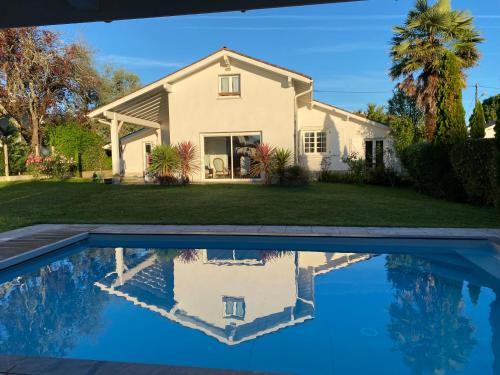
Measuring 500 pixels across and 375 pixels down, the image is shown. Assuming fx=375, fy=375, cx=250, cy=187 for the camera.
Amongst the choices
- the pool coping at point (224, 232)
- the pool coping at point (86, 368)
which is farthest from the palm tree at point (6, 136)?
the pool coping at point (86, 368)

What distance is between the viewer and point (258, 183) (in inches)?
663

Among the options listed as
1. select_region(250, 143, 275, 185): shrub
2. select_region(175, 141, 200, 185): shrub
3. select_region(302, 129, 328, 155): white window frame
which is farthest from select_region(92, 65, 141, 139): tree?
select_region(250, 143, 275, 185): shrub

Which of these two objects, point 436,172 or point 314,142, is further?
point 314,142

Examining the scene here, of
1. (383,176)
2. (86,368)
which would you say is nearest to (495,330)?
(86,368)

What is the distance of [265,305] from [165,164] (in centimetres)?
1190

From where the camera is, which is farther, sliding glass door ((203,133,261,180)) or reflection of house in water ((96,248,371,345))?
sliding glass door ((203,133,261,180))

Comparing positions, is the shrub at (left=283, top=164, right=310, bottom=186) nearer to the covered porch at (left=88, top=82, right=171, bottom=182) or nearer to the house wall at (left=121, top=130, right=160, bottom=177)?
the covered porch at (left=88, top=82, right=171, bottom=182)

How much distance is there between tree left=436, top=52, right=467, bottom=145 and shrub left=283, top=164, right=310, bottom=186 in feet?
→ 17.2

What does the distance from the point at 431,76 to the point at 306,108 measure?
249 inches

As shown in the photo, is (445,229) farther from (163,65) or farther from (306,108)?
(163,65)

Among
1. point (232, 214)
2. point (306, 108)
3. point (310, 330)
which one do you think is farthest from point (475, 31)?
point (310, 330)

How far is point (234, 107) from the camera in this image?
1712 cm

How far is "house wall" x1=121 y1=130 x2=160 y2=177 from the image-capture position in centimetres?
2217

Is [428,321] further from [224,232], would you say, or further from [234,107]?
Result: [234,107]
